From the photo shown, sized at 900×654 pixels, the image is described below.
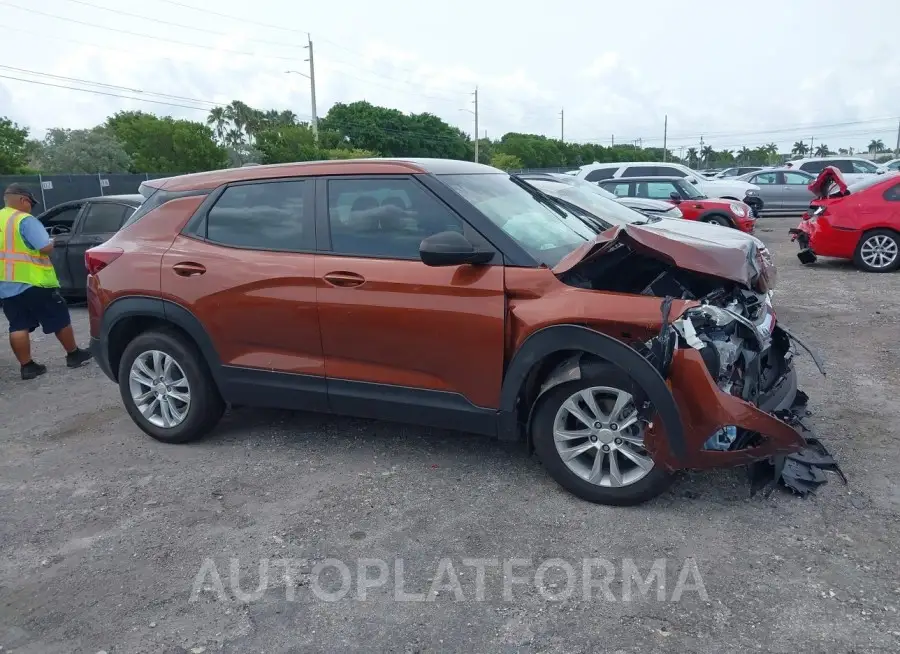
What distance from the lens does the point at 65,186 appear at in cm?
2306

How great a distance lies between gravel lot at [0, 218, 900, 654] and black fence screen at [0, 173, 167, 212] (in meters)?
19.4

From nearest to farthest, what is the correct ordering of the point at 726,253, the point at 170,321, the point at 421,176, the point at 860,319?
the point at 726,253, the point at 421,176, the point at 170,321, the point at 860,319

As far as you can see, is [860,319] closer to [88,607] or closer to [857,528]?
[857,528]

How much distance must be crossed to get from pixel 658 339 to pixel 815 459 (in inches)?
51.1

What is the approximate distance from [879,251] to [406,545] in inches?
394

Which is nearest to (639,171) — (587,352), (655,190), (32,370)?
(655,190)

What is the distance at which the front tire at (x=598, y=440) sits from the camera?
354 centimetres

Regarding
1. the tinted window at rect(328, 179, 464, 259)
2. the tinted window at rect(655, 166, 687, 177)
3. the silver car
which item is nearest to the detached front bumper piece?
the tinted window at rect(328, 179, 464, 259)

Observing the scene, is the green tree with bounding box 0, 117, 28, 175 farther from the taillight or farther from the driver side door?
the taillight

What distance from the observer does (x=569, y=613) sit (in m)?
2.88

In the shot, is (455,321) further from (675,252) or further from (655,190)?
(655,190)

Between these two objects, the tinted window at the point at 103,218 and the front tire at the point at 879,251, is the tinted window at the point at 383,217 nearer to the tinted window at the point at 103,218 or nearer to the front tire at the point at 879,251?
the tinted window at the point at 103,218

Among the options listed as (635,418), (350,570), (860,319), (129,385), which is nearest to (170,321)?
(129,385)

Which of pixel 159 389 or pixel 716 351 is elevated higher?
pixel 716 351
